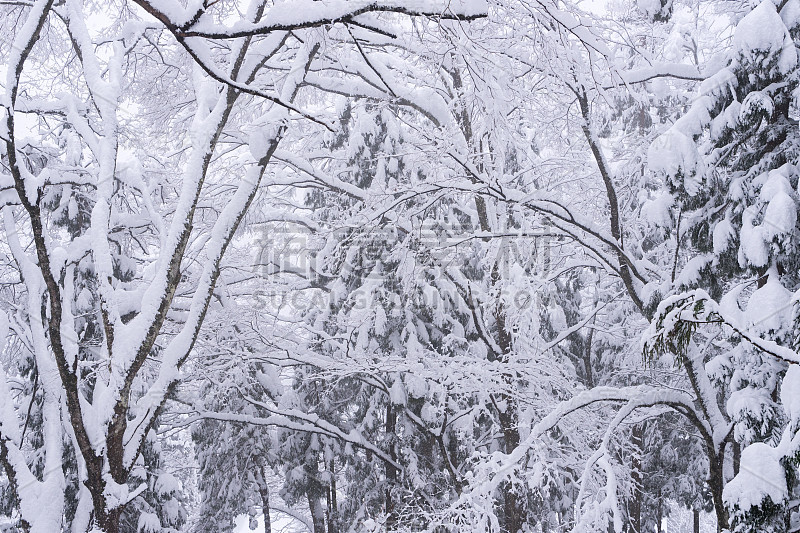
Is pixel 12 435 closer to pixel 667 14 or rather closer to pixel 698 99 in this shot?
pixel 698 99

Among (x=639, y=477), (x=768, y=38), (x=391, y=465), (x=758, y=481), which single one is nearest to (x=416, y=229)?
(x=768, y=38)

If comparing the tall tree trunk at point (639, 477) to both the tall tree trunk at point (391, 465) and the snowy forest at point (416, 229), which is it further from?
the tall tree trunk at point (391, 465)

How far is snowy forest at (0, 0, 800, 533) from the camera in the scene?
424cm

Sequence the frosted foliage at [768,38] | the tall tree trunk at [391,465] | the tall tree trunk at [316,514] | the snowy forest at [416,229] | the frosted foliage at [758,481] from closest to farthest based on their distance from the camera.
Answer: the frosted foliage at [758,481]
the snowy forest at [416,229]
the frosted foliage at [768,38]
the tall tree trunk at [391,465]
the tall tree trunk at [316,514]

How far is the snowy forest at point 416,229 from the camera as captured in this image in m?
4.24

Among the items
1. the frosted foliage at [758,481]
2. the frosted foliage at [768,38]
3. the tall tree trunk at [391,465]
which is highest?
the frosted foliage at [768,38]

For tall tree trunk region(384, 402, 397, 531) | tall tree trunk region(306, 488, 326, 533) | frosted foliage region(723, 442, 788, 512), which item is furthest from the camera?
tall tree trunk region(306, 488, 326, 533)

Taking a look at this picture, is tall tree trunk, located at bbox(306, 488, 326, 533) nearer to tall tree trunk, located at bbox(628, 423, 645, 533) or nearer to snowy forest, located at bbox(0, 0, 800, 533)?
snowy forest, located at bbox(0, 0, 800, 533)

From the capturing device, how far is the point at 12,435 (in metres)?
4.43

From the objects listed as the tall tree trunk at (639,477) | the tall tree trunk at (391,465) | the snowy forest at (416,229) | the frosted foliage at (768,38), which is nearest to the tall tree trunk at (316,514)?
the snowy forest at (416,229)

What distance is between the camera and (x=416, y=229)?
7.66 meters

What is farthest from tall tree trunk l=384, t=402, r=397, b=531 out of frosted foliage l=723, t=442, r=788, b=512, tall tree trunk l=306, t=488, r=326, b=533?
frosted foliage l=723, t=442, r=788, b=512

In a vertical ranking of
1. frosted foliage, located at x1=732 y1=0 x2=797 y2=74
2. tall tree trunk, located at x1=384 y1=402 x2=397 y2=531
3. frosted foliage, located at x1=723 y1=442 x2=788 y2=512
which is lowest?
frosted foliage, located at x1=723 y1=442 x2=788 y2=512

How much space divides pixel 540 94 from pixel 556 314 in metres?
3.75
